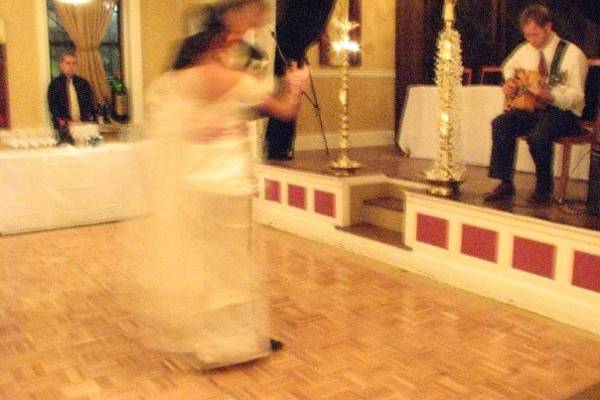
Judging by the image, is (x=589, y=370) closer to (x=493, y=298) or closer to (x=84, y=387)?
(x=493, y=298)

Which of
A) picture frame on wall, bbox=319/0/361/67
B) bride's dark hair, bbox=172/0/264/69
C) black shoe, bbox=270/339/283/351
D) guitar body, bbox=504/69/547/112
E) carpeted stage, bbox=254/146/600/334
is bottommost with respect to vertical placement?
black shoe, bbox=270/339/283/351

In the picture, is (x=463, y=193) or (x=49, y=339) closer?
(x=49, y=339)

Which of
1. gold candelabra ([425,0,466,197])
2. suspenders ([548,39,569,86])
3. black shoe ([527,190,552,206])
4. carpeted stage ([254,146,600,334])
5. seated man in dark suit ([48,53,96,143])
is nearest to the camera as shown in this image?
carpeted stage ([254,146,600,334])

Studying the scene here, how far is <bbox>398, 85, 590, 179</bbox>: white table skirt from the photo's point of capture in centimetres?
563

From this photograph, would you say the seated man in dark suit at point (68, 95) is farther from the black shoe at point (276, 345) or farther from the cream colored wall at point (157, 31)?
the black shoe at point (276, 345)

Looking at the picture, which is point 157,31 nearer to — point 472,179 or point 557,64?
point 472,179

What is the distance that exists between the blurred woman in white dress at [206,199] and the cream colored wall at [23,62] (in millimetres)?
4584

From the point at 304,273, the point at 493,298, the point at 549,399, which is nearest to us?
the point at 549,399

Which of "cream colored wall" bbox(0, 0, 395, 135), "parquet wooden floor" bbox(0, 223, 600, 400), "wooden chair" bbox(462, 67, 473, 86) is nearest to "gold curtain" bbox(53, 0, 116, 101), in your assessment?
"cream colored wall" bbox(0, 0, 395, 135)

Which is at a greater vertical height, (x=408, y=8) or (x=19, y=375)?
(x=408, y=8)

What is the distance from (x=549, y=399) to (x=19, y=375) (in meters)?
2.11

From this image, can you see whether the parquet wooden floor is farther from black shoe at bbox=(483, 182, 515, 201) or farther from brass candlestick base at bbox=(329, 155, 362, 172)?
brass candlestick base at bbox=(329, 155, 362, 172)

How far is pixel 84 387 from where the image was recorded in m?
2.70

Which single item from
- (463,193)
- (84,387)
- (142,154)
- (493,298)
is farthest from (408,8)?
(84,387)
